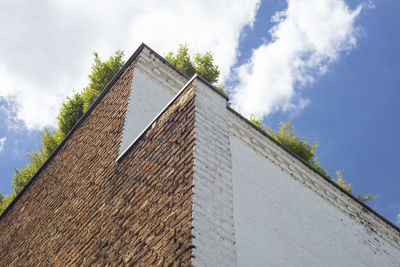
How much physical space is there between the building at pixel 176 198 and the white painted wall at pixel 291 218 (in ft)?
0.07

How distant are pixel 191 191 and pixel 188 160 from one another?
46 centimetres

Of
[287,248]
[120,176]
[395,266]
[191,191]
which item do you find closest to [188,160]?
[191,191]

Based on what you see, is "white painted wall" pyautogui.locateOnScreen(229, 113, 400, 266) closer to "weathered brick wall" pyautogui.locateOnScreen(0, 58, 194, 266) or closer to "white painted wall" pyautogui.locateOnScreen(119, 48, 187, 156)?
"weathered brick wall" pyautogui.locateOnScreen(0, 58, 194, 266)

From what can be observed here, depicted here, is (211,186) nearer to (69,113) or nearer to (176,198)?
(176,198)

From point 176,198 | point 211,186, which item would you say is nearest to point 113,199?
point 176,198

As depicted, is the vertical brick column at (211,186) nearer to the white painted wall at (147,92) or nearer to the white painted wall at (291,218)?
the white painted wall at (291,218)

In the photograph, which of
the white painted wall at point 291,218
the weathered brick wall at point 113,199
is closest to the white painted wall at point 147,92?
the weathered brick wall at point 113,199

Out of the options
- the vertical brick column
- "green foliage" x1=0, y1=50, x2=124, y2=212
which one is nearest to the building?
the vertical brick column

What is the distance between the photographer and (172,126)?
494 centimetres

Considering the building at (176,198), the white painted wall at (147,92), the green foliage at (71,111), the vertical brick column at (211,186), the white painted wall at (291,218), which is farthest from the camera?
the green foliage at (71,111)

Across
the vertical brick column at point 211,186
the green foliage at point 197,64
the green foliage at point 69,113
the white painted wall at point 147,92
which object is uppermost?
the green foliage at point 197,64

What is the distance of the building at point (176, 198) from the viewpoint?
397 centimetres

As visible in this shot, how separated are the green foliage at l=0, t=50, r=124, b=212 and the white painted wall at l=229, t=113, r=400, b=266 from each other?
11042 millimetres

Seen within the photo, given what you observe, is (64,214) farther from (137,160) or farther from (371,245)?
(371,245)
